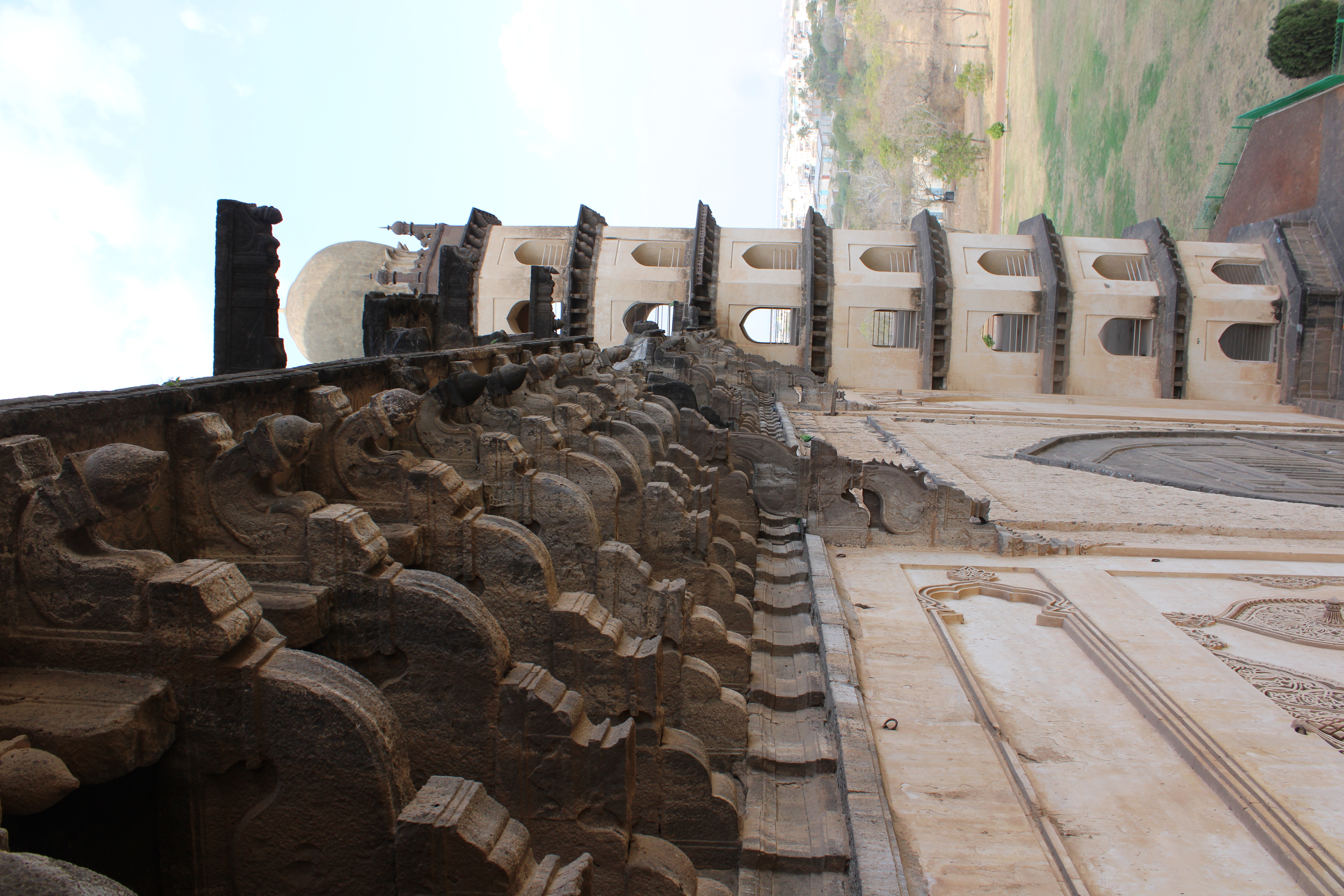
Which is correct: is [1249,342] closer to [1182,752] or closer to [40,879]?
[1182,752]

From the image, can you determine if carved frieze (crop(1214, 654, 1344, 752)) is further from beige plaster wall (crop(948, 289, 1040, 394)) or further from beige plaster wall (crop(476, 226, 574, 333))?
beige plaster wall (crop(476, 226, 574, 333))

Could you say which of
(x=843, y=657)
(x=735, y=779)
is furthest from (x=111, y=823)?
(x=843, y=657)

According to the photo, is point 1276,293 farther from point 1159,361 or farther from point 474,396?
point 474,396

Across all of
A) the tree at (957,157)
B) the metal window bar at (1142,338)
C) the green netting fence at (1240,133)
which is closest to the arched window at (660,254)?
the metal window bar at (1142,338)

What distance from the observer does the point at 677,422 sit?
25.1 ft

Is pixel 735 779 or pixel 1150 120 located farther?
pixel 1150 120

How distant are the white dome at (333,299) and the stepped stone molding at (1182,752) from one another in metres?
20.6

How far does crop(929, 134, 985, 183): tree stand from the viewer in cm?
5238

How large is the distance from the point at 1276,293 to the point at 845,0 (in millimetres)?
56484

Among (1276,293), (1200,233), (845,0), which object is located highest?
(845,0)

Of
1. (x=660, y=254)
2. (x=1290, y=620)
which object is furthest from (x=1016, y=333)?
(x=1290, y=620)

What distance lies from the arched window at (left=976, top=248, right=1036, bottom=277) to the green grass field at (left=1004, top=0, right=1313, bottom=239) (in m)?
8.64

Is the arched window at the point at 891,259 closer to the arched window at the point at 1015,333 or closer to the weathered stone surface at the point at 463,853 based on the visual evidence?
the arched window at the point at 1015,333

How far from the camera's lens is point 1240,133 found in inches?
1057
